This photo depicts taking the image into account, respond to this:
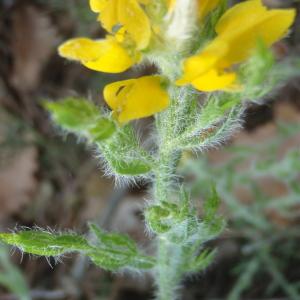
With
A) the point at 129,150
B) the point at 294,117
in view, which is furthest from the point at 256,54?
the point at 294,117

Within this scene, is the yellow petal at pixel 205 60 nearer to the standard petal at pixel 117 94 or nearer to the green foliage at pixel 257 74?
the green foliage at pixel 257 74

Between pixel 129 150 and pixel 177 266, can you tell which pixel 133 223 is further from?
pixel 129 150

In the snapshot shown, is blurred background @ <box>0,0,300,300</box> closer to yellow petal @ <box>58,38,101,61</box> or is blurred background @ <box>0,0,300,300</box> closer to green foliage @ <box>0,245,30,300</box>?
green foliage @ <box>0,245,30,300</box>

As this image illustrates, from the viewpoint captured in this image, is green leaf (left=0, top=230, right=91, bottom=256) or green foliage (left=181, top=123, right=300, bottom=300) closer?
green leaf (left=0, top=230, right=91, bottom=256)

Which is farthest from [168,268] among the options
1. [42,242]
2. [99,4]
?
[99,4]

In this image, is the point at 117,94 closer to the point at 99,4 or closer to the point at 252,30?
the point at 99,4

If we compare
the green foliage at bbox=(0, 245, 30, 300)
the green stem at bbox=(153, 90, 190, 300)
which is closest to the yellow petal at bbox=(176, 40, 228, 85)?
the green stem at bbox=(153, 90, 190, 300)

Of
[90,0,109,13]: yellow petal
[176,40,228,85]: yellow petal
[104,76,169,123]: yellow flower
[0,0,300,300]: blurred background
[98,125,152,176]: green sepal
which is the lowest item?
[0,0,300,300]: blurred background
